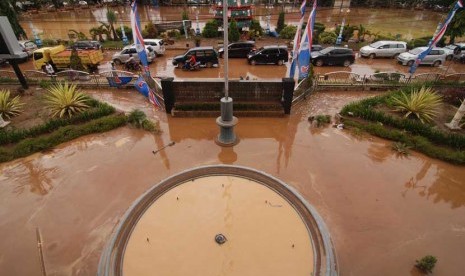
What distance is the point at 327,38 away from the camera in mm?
23953

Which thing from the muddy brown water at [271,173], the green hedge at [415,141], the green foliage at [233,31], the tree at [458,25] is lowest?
the muddy brown water at [271,173]

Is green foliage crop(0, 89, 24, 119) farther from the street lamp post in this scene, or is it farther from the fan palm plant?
the street lamp post

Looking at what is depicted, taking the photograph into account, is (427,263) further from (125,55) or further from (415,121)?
(125,55)

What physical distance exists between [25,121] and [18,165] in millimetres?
2961

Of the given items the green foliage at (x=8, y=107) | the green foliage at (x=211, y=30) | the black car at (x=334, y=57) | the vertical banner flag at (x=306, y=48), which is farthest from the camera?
the green foliage at (x=211, y=30)

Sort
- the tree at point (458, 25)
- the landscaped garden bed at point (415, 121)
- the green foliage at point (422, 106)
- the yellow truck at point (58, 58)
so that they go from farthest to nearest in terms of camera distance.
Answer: the tree at point (458, 25), the yellow truck at point (58, 58), the green foliage at point (422, 106), the landscaped garden bed at point (415, 121)

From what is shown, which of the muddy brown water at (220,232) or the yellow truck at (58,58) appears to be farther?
the yellow truck at (58,58)

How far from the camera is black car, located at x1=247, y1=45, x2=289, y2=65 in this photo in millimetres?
18531

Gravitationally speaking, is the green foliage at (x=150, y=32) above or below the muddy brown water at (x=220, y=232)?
above

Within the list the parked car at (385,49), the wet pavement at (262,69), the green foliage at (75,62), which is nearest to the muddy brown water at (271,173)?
the wet pavement at (262,69)

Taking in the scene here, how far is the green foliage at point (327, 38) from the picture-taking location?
23.9m

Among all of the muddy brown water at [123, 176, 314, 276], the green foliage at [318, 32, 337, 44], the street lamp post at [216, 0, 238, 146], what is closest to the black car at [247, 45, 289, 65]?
the green foliage at [318, 32, 337, 44]

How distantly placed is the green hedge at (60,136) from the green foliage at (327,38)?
20194 mm

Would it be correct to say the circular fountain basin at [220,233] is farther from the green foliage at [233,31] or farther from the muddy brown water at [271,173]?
the green foliage at [233,31]
